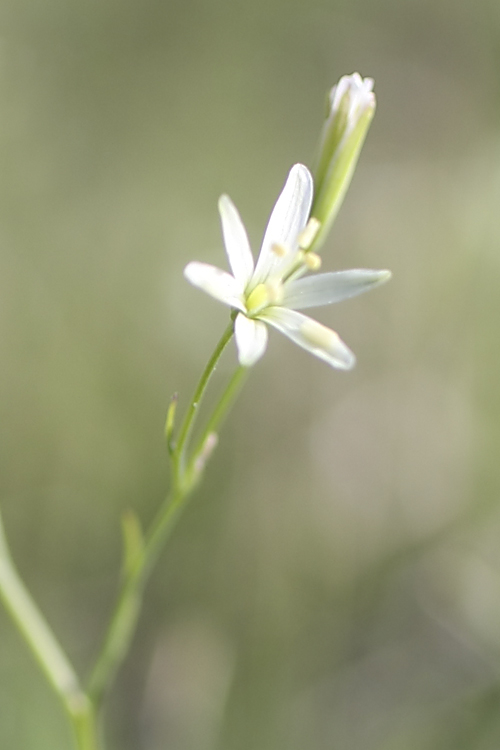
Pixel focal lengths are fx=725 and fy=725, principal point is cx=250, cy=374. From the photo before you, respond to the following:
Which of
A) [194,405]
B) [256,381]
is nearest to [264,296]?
[194,405]

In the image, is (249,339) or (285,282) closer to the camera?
(249,339)

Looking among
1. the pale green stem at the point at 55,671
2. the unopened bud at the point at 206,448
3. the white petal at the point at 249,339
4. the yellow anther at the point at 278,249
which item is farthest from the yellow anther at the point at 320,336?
the pale green stem at the point at 55,671

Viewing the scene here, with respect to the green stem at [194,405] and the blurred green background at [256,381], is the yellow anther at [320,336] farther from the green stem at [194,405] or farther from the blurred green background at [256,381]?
the blurred green background at [256,381]

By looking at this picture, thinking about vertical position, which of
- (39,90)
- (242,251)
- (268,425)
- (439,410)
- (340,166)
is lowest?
(268,425)

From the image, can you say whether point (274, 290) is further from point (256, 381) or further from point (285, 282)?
point (256, 381)

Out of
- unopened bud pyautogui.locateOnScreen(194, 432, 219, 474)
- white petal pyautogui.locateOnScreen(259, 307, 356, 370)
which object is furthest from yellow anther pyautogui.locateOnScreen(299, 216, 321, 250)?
unopened bud pyautogui.locateOnScreen(194, 432, 219, 474)

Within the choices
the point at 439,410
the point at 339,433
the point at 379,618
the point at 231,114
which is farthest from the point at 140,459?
the point at 231,114

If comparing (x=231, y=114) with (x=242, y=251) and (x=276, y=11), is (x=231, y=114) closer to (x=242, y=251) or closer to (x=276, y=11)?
(x=276, y=11)
